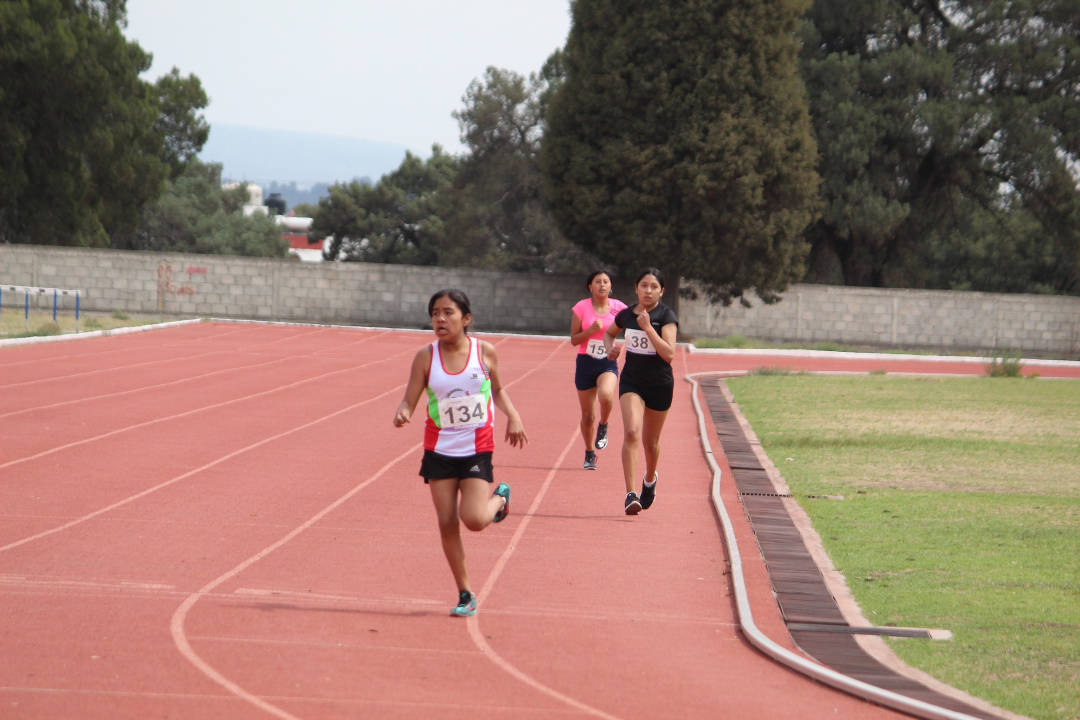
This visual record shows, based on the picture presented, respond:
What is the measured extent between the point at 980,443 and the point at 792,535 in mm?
6969

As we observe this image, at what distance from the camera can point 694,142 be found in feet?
114

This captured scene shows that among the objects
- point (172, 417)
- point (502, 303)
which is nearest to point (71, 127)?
point (502, 303)

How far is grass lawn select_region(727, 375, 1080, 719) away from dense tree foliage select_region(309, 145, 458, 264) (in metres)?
43.3

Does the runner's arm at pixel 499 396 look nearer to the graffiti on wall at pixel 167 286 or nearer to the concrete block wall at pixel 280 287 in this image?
the concrete block wall at pixel 280 287

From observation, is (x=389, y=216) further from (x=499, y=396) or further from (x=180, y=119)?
(x=499, y=396)

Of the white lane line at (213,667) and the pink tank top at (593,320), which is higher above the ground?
the pink tank top at (593,320)

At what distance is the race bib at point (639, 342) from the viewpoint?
1001 cm

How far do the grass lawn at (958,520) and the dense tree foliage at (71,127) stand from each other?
26925 mm

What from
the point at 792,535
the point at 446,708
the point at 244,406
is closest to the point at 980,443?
the point at 792,535

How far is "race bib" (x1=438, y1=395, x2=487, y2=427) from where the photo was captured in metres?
6.93

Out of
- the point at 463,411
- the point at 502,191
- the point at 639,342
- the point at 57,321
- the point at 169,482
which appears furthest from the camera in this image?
the point at 502,191

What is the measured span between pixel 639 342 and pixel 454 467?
3364 mm

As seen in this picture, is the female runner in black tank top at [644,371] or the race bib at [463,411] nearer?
the race bib at [463,411]

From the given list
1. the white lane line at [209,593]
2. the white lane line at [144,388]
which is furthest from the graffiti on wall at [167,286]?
the white lane line at [209,593]
